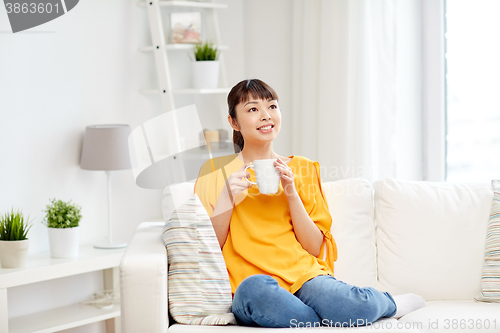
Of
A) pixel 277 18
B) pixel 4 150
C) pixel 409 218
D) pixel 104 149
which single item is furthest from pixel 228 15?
pixel 409 218

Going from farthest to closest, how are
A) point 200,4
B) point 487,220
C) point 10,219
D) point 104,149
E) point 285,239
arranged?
1. point 200,4
2. point 104,149
3. point 10,219
4. point 487,220
5. point 285,239

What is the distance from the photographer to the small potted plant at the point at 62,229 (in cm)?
229

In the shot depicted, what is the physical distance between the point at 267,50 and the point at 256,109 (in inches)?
57.9

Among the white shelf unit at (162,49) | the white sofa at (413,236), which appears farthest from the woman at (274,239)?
the white shelf unit at (162,49)

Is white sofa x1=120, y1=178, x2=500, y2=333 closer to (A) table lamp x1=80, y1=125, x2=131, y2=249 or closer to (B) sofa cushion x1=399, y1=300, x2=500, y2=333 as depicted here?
(B) sofa cushion x1=399, y1=300, x2=500, y2=333

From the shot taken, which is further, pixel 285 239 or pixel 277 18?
pixel 277 18

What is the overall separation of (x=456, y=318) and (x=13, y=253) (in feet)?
5.44

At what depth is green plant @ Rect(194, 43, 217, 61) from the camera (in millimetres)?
2709

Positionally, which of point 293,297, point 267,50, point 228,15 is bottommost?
point 293,297

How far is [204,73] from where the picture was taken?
271cm

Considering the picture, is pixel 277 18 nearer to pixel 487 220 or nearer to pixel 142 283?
pixel 487 220

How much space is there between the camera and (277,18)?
9.86ft

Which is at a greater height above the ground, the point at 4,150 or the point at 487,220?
the point at 4,150

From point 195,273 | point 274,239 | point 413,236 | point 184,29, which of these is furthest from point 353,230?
point 184,29
